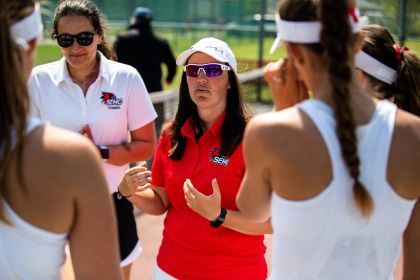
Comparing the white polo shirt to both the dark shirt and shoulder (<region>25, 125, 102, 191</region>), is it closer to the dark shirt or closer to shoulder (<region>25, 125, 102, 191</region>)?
shoulder (<region>25, 125, 102, 191</region>)

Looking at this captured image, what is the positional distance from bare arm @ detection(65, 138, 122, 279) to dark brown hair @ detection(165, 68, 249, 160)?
116 centimetres

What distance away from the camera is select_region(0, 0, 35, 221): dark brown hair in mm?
1515

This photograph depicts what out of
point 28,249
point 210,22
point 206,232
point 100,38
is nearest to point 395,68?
point 206,232

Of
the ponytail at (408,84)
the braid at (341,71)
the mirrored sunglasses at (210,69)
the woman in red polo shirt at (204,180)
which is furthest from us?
the mirrored sunglasses at (210,69)

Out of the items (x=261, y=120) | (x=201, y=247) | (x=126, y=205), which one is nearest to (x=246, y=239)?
(x=201, y=247)

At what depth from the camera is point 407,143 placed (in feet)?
5.87

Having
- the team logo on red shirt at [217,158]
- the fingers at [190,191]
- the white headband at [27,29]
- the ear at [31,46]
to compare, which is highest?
the white headband at [27,29]

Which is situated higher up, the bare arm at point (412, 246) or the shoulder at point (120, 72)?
the shoulder at point (120, 72)

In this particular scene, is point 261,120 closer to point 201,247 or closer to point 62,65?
point 201,247

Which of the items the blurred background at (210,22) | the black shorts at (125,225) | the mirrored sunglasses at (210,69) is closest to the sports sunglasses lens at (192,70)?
the mirrored sunglasses at (210,69)

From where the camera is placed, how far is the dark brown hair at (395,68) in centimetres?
231

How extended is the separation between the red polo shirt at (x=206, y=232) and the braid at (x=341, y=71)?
3.48 ft

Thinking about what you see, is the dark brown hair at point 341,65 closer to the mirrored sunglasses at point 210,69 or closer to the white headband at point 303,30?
the white headband at point 303,30

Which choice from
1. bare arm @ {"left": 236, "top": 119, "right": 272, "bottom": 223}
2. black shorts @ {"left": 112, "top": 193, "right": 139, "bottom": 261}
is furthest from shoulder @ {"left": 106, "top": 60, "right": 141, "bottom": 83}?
bare arm @ {"left": 236, "top": 119, "right": 272, "bottom": 223}
